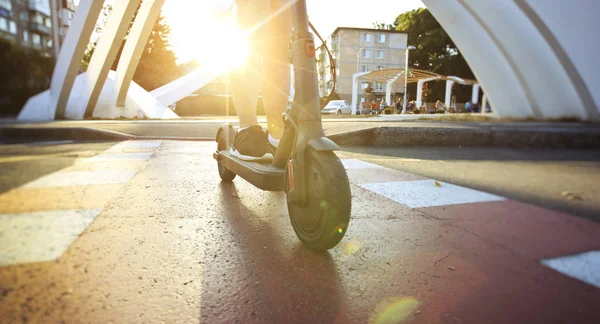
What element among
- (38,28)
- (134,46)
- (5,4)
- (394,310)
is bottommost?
(394,310)

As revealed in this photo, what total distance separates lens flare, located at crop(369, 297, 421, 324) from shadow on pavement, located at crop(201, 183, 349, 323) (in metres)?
0.09

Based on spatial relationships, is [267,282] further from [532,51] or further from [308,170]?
[532,51]

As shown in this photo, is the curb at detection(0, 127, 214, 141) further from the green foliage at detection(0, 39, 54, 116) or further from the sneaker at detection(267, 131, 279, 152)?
the sneaker at detection(267, 131, 279, 152)

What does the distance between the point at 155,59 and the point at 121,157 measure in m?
33.7

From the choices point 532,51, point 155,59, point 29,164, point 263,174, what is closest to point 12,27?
point 29,164

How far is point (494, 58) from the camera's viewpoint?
1469 cm

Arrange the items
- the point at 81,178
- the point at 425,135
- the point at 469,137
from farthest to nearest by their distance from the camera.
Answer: the point at 469,137
the point at 425,135
the point at 81,178

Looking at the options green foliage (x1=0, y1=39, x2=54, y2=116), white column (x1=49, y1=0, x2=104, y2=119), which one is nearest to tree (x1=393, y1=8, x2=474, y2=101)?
white column (x1=49, y1=0, x2=104, y2=119)

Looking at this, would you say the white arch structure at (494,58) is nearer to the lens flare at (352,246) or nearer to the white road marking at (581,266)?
the white road marking at (581,266)

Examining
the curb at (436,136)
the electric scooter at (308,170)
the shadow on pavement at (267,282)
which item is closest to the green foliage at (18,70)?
the electric scooter at (308,170)

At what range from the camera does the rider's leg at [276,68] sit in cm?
211

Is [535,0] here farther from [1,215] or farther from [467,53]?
[1,215]

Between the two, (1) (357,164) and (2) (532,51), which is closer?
(1) (357,164)

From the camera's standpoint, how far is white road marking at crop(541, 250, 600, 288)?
3.43 feet
